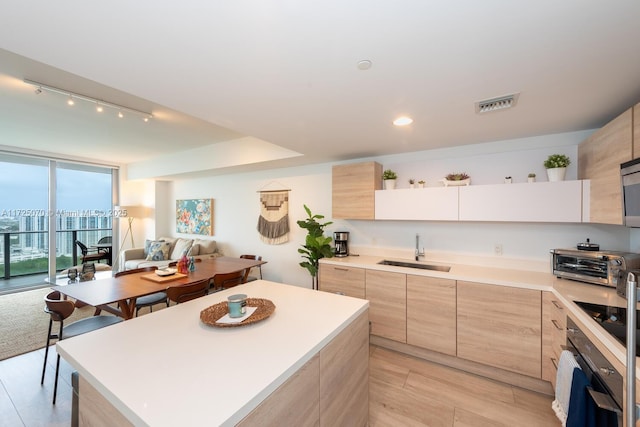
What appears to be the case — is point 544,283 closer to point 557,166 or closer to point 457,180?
point 557,166

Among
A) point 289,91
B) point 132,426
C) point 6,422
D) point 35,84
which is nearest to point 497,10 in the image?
point 289,91

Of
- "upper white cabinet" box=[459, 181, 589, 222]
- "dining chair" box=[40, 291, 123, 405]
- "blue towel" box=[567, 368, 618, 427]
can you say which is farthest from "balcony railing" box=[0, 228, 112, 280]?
"blue towel" box=[567, 368, 618, 427]

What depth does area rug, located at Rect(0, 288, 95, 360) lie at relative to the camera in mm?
2896

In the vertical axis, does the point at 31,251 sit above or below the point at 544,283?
below

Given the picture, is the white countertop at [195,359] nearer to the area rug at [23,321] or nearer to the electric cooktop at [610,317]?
the electric cooktop at [610,317]

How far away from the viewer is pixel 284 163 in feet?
13.2

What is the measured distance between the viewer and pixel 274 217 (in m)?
4.57

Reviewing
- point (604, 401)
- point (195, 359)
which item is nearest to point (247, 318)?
point (195, 359)

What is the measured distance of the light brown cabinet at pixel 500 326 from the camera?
2182mm

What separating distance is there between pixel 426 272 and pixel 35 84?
13.5ft

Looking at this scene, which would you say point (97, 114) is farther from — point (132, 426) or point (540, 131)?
point (540, 131)

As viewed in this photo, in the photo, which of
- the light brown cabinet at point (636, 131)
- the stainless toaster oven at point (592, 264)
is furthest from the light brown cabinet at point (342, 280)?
the light brown cabinet at point (636, 131)

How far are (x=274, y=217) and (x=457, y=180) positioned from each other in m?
2.91

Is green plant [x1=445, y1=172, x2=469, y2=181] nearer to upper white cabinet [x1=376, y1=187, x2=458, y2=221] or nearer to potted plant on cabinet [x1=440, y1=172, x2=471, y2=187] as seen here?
potted plant on cabinet [x1=440, y1=172, x2=471, y2=187]
